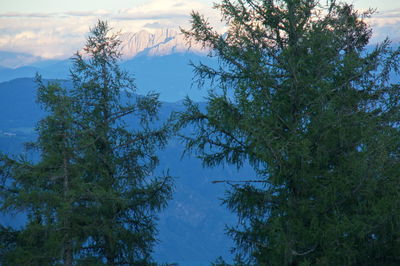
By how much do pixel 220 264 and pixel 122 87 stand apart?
5.61 meters

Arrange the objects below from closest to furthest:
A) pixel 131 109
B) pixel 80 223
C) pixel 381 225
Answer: pixel 381 225
pixel 80 223
pixel 131 109

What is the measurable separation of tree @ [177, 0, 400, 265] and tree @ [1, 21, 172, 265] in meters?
2.40

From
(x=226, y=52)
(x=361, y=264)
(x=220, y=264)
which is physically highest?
(x=226, y=52)

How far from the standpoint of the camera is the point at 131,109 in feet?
38.9

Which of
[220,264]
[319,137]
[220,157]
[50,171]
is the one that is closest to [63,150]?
[50,171]

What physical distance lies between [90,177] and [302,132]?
5.50 meters

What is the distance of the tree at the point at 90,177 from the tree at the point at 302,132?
2402 mm

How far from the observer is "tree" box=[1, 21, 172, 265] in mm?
8922

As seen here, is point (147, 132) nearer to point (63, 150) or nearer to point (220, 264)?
point (63, 150)

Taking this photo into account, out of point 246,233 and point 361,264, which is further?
point 246,233

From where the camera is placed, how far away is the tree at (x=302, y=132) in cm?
706

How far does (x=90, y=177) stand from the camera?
37.0ft

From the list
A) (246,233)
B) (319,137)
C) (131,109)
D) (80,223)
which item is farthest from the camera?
(131,109)

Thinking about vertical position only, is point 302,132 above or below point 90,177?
below
